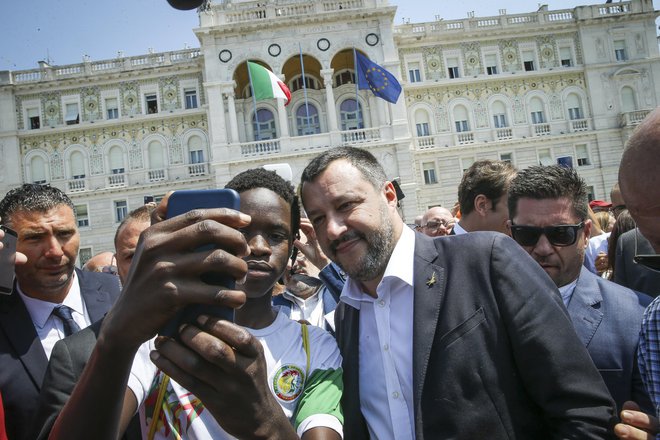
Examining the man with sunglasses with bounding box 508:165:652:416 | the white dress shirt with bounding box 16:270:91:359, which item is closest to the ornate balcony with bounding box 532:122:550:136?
the man with sunglasses with bounding box 508:165:652:416

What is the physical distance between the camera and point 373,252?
2266 mm

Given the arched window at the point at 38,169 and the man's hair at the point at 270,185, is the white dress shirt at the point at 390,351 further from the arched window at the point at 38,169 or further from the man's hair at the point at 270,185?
the arched window at the point at 38,169

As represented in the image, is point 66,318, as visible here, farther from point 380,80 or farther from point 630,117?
point 630,117

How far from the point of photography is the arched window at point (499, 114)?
3086 centimetres

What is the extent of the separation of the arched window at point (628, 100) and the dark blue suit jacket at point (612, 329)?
109ft

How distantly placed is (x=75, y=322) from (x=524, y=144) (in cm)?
3049

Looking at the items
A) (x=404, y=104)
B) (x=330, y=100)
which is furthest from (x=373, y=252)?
(x=404, y=104)

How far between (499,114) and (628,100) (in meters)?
7.76

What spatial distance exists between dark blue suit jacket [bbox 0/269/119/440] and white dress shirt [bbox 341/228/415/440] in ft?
4.79

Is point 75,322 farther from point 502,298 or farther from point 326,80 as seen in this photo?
point 326,80

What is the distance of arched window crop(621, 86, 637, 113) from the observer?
30.8 meters

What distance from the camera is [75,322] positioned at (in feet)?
10.2

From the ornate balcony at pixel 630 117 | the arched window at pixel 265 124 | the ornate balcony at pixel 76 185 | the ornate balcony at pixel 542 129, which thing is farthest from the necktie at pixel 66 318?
the ornate balcony at pixel 630 117

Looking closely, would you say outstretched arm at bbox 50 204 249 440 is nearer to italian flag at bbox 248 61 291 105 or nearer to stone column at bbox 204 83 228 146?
italian flag at bbox 248 61 291 105
